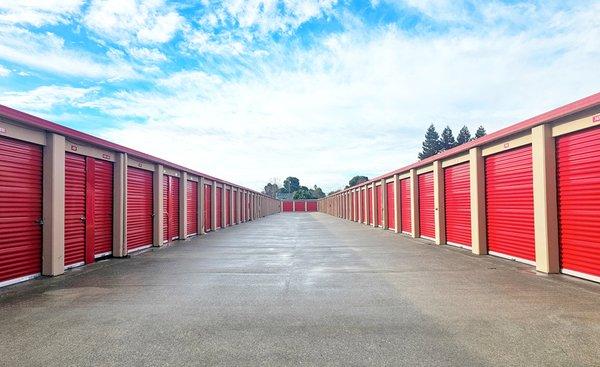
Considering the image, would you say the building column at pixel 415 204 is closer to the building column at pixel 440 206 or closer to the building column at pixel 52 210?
the building column at pixel 440 206

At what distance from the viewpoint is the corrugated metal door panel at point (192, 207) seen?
1958cm

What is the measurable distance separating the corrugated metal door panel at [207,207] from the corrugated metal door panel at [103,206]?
35.8 feet

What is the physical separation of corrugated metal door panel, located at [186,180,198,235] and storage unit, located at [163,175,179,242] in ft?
5.29

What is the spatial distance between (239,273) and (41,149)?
5.59m

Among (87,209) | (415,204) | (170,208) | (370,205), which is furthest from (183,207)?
(370,205)

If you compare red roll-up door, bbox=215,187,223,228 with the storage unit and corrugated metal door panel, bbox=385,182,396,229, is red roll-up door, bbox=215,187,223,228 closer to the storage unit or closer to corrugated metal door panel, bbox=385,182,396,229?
the storage unit

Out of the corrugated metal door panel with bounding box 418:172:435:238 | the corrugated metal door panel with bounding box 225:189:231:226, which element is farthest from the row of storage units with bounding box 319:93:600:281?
the corrugated metal door panel with bounding box 225:189:231:226

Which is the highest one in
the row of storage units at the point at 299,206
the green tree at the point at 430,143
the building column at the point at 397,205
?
the green tree at the point at 430,143

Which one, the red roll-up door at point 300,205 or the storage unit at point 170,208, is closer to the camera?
the storage unit at point 170,208

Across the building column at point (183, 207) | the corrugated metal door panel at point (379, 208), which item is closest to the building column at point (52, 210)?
the building column at point (183, 207)

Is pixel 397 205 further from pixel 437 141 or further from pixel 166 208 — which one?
pixel 437 141

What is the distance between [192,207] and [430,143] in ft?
254

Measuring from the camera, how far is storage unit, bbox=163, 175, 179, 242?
1612 cm

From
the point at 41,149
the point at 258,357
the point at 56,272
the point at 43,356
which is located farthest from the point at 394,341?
the point at 41,149
